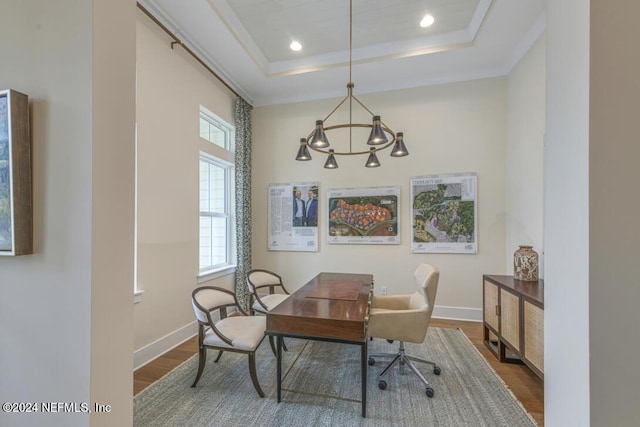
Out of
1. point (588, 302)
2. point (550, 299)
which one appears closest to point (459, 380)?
point (550, 299)

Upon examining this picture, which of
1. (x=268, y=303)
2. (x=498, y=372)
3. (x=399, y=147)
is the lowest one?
(x=498, y=372)

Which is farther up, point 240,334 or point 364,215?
point 364,215

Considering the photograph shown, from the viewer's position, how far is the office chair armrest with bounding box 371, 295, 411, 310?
272cm

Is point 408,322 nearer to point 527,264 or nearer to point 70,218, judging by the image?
point 527,264

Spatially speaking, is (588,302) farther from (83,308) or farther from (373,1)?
(373,1)

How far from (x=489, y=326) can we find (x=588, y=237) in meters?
2.88

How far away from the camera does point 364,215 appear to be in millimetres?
4156

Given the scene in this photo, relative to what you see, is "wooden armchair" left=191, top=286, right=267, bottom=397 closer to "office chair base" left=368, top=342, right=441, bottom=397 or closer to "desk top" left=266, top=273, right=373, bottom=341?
"desk top" left=266, top=273, right=373, bottom=341

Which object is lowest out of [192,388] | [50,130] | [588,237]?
[192,388]

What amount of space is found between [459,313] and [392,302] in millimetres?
1711

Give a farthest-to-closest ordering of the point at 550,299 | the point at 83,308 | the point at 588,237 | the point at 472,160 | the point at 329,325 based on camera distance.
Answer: the point at 472,160
the point at 329,325
the point at 83,308
the point at 550,299
the point at 588,237

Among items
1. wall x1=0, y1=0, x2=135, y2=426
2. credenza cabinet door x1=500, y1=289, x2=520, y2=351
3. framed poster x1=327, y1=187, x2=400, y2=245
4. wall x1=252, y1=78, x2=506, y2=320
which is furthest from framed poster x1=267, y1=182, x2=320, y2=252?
wall x1=0, y1=0, x2=135, y2=426

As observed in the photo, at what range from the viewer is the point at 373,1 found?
9.27ft

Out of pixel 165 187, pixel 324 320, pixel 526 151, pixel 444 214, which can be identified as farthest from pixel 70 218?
pixel 526 151
